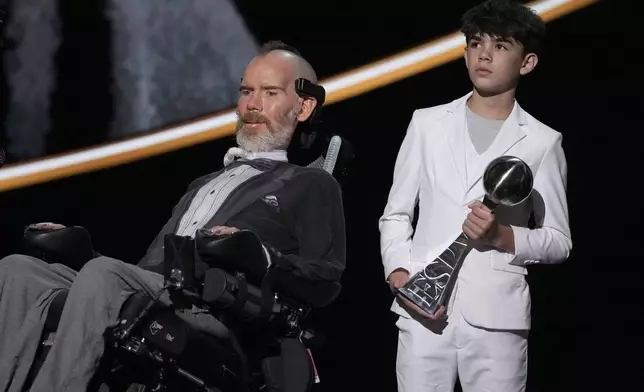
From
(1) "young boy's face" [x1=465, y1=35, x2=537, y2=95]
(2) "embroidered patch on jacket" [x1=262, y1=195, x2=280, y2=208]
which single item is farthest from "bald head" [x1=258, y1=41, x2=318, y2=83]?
(1) "young boy's face" [x1=465, y1=35, x2=537, y2=95]

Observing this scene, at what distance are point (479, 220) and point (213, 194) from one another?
911 mm

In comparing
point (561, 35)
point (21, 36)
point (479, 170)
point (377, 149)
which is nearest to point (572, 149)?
point (561, 35)

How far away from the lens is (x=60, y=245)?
103 inches

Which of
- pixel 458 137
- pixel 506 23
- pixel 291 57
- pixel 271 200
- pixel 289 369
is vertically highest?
pixel 506 23

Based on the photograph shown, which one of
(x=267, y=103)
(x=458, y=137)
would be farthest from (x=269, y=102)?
(x=458, y=137)

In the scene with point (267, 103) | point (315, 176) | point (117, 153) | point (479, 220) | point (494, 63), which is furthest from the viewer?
point (117, 153)

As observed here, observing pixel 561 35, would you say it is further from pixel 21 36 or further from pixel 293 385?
pixel 21 36

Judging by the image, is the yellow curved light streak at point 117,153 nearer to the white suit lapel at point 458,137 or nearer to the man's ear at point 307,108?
the man's ear at point 307,108

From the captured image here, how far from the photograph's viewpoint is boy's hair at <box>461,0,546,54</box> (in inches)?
95.0

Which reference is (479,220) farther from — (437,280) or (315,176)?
(315,176)

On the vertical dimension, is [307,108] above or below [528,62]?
below

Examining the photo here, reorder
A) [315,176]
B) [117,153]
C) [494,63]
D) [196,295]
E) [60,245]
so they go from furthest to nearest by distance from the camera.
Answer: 1. [117,153]
2. [315,176]
3. [60,245]
4. [494,63]
5. [196,295]

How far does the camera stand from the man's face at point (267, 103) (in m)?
2.86

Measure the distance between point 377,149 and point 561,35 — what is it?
734 millimetres
